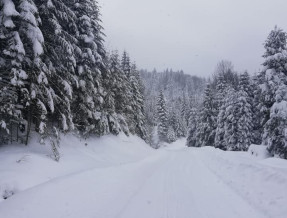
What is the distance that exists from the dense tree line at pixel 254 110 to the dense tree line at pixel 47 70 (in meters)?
14.1

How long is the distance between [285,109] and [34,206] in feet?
69.7

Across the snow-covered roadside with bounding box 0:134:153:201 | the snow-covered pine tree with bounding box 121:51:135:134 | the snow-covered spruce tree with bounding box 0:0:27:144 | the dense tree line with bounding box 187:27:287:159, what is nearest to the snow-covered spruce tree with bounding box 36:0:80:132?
the snow-covered roadside with bounding box 0:134:153:201

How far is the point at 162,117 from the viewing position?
70.2 meters

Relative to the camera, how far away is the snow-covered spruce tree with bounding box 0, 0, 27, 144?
1091 centimetres

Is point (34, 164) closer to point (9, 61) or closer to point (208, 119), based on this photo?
point (9, 61)

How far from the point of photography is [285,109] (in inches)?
904

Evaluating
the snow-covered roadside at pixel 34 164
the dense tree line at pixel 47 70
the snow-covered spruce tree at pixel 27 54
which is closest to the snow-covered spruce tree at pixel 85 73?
the dense tree line at pixel 47 70

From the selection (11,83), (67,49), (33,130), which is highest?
(67,49)

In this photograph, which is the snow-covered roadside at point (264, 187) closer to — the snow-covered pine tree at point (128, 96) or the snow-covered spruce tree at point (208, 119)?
the snow-covered pine tree at point (128, 96)

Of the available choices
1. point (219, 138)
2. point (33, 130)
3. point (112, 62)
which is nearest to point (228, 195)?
point (33, 130)

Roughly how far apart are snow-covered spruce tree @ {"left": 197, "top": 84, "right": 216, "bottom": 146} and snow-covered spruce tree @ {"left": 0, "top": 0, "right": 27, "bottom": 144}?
41.3 m

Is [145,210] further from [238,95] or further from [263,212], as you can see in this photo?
[238,95]

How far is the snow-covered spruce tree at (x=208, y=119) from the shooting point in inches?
1965

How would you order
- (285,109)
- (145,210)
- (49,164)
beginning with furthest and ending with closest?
(285,109) < (49,164) < (145,210)
